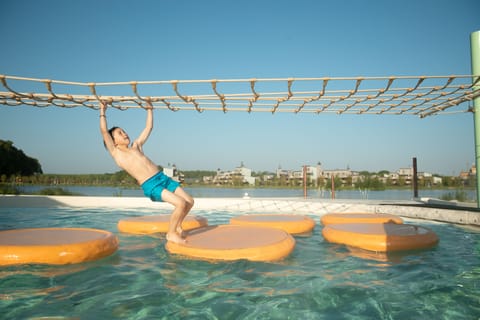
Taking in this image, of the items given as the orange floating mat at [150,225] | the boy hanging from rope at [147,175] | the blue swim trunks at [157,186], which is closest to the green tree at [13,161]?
the orange floating mat at [150,225]

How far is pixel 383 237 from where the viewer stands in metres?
4.50

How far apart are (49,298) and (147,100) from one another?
114 inches

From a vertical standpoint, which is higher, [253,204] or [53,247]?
[53,247]

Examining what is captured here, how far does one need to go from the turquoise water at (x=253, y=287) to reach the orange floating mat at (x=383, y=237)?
173mm

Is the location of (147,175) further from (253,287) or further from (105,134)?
(253,287)

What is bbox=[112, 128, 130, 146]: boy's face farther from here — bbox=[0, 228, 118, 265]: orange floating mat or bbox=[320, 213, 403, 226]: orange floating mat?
bbox=[320, 213, 403, 226]: orange floating mat

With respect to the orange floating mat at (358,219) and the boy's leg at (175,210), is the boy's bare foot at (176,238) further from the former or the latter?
the orange floating mat at (358,219)

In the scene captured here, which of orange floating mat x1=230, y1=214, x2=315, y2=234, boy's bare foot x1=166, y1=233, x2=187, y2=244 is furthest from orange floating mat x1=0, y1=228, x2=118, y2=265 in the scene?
orange floating mat x1=230, y1=214, x2=315, y2=234

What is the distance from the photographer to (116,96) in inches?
181

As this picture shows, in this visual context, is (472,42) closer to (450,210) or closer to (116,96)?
(450,210)

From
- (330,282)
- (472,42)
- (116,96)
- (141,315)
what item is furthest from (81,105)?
(472,42)

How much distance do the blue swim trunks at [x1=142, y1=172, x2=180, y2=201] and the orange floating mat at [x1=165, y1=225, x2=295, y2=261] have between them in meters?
0.70

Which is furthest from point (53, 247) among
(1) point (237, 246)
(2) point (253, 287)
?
(2) point (253, 287)

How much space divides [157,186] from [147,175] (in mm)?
227
